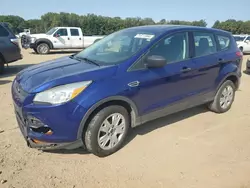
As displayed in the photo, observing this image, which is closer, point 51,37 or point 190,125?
point 190,125

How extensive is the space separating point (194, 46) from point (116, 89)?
1835 millimetres

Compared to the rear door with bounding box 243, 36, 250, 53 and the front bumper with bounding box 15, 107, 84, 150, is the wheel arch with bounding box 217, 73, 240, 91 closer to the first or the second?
the front bumper with bounding box 15, 107, 84, 150

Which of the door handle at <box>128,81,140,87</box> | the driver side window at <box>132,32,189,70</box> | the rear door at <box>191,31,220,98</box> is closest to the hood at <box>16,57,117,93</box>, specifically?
the door handle at <box>128,81,140,87</box>

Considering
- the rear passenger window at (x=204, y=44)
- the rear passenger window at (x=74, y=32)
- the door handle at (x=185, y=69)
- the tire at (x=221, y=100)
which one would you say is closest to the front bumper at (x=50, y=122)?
the door handle at (x=185, y=69)

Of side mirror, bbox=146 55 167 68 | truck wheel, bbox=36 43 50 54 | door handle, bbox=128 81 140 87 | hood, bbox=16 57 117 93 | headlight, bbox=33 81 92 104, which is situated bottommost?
truck wheel, bbox=36 43 50 54

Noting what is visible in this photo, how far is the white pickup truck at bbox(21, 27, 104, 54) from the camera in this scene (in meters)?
15.8

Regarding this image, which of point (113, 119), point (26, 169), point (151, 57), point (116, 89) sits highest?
point (151, 57)

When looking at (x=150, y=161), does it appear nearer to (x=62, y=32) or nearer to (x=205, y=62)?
(x=205, y=62)

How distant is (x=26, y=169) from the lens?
3.19m

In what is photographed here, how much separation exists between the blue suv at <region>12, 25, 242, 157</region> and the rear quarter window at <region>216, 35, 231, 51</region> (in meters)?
0.04

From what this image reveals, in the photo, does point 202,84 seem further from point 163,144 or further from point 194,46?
point 163,144

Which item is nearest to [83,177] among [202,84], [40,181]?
[40,181]

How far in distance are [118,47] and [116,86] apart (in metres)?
0.99

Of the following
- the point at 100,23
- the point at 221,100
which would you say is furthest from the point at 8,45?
Answer: the point at 100,23
